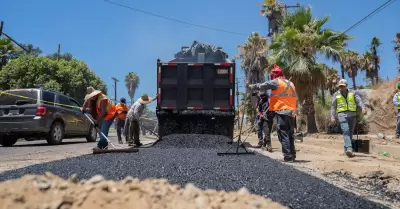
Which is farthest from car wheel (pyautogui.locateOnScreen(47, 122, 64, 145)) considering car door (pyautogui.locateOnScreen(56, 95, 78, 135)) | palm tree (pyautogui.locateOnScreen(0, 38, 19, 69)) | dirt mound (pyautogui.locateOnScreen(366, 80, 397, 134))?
palm tree (pyautogui.locateOnScreen(0, 38, 19, 69))

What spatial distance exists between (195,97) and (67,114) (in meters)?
4.66

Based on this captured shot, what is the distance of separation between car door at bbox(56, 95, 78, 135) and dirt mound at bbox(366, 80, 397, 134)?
14.2 m

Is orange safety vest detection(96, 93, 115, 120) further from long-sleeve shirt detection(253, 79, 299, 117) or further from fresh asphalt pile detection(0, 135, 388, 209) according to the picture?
long-sleeve shirt detection(253, 79, 299, 117)

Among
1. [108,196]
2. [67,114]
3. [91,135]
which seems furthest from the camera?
[91,135]

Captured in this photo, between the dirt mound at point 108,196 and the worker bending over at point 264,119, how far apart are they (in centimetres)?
656

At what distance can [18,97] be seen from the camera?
442 inches

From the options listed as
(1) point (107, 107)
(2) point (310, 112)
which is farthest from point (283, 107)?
(2) point (310, 112)

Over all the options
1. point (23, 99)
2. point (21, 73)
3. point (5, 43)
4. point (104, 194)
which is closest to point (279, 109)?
point (104, 194)

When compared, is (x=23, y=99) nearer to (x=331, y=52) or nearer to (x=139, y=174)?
(x=139, y=174)

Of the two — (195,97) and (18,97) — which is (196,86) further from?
(18,97)

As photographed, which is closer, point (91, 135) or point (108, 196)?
point (108, 196)

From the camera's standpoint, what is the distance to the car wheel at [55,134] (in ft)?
38.3

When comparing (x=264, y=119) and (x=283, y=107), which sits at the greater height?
(x=283, y=107)

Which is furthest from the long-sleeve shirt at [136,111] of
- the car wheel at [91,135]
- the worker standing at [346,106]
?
the worker standing at [346,106]
